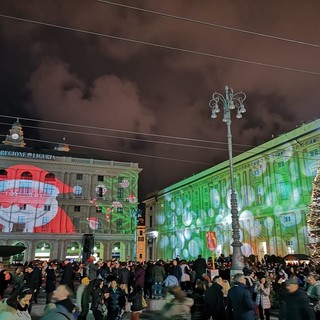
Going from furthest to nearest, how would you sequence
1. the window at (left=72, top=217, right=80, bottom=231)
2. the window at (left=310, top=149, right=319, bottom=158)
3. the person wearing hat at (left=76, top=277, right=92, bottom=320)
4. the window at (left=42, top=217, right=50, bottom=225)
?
the window at (left=72, top=217, right=80, bottom=231), the window at (left=42, top=217, right=50, bottom=225), the window at (left=310, top=149, right=319, bottom=158), the person wearing hat at (left=76, top=277, right=92, bottom=320)

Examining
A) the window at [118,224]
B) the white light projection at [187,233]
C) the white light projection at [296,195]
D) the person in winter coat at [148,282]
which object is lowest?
the person in winter coat at [148,282]

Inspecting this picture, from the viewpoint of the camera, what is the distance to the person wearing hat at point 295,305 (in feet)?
17.3

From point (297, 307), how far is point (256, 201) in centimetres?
4300

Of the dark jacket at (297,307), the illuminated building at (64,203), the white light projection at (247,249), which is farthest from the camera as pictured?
the illuminated building at (64,203)

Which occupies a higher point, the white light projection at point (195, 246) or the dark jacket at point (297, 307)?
the white light projection at point (195, 246)

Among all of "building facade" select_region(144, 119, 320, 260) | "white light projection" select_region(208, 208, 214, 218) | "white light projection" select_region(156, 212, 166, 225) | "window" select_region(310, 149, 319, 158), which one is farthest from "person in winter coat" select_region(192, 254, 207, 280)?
"white light projection" select_region(156, 212, 166, 225)

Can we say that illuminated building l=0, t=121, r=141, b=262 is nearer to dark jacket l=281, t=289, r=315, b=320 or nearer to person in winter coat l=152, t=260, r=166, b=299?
person in winter coat l=152, t=260, r=166, b=299

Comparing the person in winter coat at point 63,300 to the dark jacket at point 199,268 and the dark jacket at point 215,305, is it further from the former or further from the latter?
the dark jacket at point 199,268

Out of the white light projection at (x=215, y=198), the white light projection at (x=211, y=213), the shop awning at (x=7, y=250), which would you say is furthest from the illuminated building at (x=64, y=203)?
the shop awning at (x=7, y=250)

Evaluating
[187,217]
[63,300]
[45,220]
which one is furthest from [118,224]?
[63,300]

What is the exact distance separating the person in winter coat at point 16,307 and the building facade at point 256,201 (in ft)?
50.5

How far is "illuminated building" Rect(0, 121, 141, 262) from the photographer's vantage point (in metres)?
51.2

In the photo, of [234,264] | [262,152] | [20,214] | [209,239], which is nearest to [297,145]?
[262,152]

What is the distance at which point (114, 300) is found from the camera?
28.0ft
